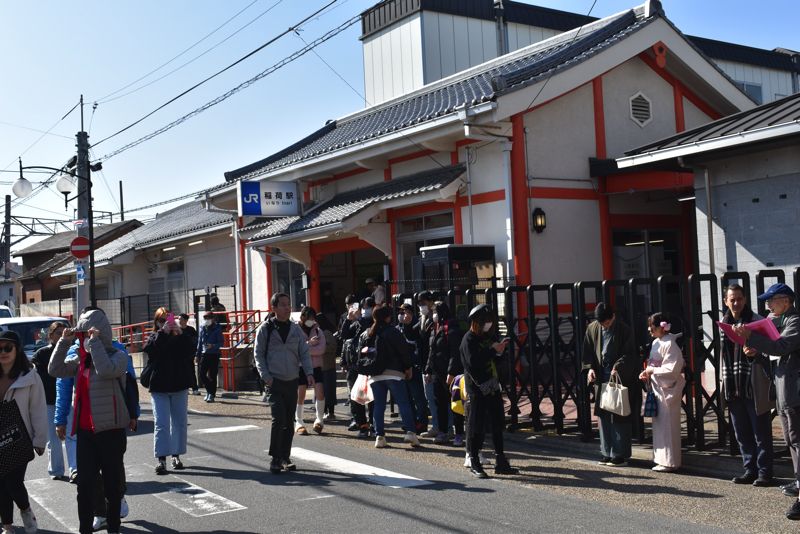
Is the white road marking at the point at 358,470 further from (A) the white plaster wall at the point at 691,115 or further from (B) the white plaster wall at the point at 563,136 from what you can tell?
(A) the white plaster wall at the point at 691,115

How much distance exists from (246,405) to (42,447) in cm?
938

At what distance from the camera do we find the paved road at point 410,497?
6617 millimetres

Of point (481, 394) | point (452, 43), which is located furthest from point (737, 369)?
point (452, 43)

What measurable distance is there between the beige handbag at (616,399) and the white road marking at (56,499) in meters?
5.39

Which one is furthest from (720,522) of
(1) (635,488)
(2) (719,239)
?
(2) (719,239)

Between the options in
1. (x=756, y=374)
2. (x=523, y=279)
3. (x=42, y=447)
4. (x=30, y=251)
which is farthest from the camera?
(x=30, y=251)

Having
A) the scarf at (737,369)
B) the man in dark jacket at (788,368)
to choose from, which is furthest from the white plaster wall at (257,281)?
the man in dark jacket at (788,368)

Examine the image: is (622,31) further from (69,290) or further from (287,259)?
(69,290)

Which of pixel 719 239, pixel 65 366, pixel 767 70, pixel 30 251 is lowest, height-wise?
pixel 65 366

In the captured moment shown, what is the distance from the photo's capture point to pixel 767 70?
33.8 metres

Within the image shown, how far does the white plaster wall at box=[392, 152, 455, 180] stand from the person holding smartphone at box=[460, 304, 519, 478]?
837 cm

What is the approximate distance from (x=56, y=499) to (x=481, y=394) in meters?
4.46

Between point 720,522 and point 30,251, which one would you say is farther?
point 30,251

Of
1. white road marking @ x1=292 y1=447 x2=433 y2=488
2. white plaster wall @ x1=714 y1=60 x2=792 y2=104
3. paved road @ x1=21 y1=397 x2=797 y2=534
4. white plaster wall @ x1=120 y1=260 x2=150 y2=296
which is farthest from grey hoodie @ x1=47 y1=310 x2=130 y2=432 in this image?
white plaster wall @ x1=714 y1=60 x2=792 y2=104
